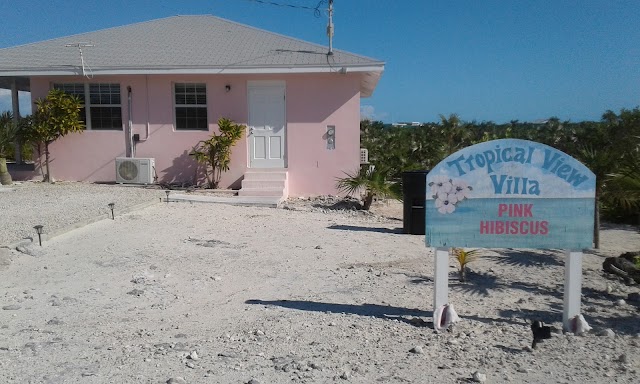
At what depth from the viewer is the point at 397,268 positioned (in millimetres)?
6957

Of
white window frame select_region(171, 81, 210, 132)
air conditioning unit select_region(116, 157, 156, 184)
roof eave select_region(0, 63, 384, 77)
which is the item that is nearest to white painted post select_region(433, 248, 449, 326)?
roof eave select_region(0, 63, 384, 77)

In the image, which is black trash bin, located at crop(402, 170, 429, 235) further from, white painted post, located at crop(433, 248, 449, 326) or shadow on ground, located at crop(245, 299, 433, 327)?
white painted post, located at crop(433, 248, 449, 326)

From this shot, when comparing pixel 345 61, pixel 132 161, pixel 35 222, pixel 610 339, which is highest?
pixel 345 61

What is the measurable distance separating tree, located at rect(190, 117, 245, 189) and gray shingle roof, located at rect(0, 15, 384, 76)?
4.46 feet

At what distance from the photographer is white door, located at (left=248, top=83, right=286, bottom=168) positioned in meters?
14.1

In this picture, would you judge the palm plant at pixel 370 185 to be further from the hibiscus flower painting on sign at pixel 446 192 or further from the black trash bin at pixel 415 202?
the hibiscus flower painting on sign at pixel 446 192

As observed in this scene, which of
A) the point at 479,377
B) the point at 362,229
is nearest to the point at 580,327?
the point at 479,377

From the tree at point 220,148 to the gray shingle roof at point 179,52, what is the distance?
1.36 metres

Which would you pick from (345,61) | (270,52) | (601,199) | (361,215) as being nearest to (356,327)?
(601,199)

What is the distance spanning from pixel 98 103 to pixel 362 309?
38.2 ft

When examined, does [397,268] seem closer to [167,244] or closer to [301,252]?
[301,252]

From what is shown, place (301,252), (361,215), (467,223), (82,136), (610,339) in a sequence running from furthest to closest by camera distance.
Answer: (82,136) < (361,215) < (301,252) < (467,223) < (610,339)

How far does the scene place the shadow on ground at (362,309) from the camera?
5.06 metres

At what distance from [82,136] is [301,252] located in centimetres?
932
